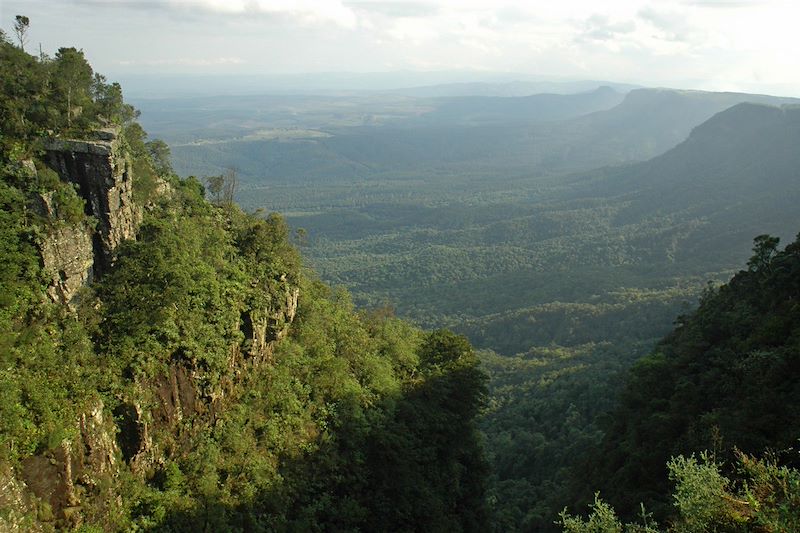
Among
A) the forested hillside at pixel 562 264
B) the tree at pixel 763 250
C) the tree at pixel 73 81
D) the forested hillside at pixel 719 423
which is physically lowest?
the forested hillside at pixel 562 264

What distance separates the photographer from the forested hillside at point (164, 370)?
15406mm

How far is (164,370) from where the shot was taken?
18.5 metres

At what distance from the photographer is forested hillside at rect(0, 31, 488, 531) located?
15.4 metres

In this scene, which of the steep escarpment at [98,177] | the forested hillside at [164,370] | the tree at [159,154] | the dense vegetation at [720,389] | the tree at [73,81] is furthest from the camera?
the tree at [159,154]

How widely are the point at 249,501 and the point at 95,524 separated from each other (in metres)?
5.17

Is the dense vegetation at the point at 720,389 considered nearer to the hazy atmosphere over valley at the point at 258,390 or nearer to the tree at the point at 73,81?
the hazy atmosphere over valley at the point at 258,390

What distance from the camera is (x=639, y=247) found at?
12200 centimetres

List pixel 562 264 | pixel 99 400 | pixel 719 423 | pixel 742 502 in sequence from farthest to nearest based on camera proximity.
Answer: pixel 562 264
pixel 719 423
pixel 99 400
pixel 742 502

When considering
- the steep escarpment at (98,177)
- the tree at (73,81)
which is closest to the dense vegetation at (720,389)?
the steep escarpment at (98,177)

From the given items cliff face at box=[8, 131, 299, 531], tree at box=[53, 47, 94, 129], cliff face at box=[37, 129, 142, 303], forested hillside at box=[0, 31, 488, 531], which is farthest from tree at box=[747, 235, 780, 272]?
tree at box=[53, 47, 94, 129]

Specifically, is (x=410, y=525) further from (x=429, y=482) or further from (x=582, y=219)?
(x=582, y=219)

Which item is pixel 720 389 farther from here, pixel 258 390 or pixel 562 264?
pixel 562 264

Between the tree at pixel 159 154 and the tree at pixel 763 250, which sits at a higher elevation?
the tree at pixel 159 154

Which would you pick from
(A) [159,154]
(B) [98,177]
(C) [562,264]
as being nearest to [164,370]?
(B) [98,177]
